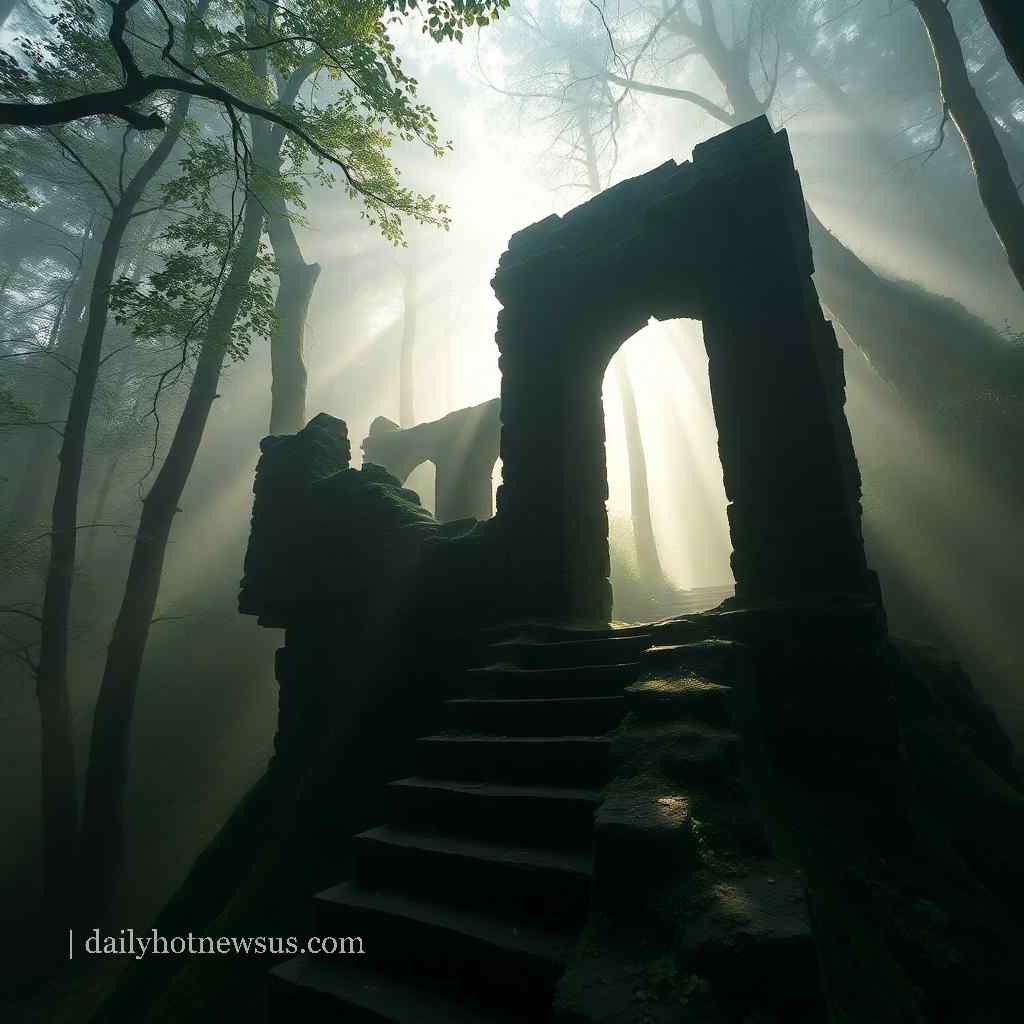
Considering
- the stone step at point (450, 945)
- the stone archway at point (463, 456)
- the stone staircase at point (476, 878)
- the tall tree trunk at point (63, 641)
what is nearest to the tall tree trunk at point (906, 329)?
the stone archway at point (463, 456)

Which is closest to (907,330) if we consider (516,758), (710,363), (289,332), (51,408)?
(710,363)

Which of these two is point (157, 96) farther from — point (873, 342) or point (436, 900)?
point (873, 342)

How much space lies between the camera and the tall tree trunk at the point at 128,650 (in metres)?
9.02

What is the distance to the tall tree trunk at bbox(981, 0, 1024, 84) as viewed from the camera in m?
5.55

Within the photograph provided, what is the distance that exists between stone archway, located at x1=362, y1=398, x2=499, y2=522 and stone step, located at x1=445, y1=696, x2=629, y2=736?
10803 millimetres

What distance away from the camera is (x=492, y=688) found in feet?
13.5

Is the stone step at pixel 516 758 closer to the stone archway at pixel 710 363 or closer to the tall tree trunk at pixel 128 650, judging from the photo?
the stone archway at pixel 710 363

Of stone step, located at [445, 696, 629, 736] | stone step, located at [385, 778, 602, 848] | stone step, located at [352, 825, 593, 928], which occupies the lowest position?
stone step, located at [352, 825, 593, 928]

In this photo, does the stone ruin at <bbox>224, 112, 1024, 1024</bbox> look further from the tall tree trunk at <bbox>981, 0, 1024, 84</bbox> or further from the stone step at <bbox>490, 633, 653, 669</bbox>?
the tall tree trunk at <bbox>981, 0, 1024, 84</bbox>

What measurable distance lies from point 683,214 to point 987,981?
6.18 m

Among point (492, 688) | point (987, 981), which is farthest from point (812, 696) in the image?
point (492, 688)

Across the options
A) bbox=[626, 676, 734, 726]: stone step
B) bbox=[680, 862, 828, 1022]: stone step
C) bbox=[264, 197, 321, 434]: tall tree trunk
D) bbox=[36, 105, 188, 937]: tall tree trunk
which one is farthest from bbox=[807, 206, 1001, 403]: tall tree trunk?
bbox=[36, 105, 188, 937]: tall tree trunk

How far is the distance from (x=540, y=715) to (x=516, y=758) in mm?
392

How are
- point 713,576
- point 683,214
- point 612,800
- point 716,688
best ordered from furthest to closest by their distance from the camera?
point 713,576 → point 683,214 → point 716,688 → point 612,800
